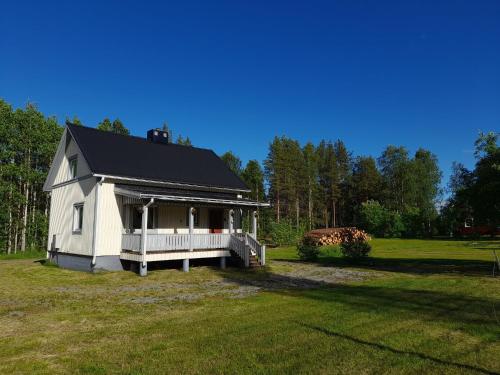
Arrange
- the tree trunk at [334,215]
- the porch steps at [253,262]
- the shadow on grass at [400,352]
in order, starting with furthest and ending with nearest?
the tree trunk at [334,215], the porch steps at [253,262], the shadow on grass at [400,352]

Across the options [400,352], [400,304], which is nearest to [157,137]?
[400,304]

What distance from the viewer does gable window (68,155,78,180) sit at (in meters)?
19.6

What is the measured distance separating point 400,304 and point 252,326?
4300 mm

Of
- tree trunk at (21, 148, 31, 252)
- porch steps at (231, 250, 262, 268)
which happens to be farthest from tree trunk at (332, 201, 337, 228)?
porch steps at (231, 250, 262, 268)

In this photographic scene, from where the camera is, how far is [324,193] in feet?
203

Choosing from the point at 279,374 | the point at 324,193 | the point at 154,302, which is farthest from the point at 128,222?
the point at 324,193

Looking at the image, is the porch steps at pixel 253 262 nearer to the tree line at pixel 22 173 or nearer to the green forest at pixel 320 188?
the green forest at pixel 320 188

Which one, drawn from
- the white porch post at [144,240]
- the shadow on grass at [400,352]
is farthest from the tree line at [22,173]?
the shadow on grass at [400,352]

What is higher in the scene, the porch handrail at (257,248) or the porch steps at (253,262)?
the porch handrail at (257,248)

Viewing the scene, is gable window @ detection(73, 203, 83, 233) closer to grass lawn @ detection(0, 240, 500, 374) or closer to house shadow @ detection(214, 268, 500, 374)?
grass lawn @ detection(0, 240, 500, 374)

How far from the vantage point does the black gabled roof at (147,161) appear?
58.4 feet

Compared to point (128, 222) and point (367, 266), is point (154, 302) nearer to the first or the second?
point (128, 222)

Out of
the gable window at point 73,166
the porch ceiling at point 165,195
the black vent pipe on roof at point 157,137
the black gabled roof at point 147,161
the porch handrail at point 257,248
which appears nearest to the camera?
the porch ceiling at point 165,195

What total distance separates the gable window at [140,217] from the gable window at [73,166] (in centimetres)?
429
